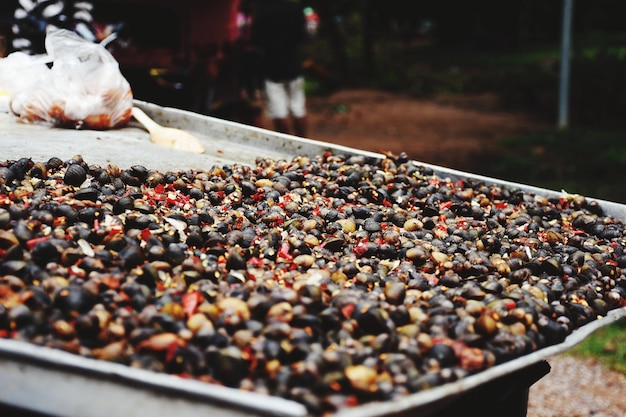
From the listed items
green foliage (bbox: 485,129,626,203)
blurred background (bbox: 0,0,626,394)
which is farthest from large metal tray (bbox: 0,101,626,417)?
green foliage (bbox: 485,129,626,203)

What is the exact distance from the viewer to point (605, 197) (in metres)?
6.06

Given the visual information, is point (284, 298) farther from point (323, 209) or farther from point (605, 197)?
point (605, 197)

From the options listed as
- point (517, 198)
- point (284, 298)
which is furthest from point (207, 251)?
point (517, 198)

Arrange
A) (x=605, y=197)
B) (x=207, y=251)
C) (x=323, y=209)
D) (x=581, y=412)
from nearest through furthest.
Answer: (x=207, y=251)
(x=323, y=209)
(x=581, y=412)
(x=605, y=197)

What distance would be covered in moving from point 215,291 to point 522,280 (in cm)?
88

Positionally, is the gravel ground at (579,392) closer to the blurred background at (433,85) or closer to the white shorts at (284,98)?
the blurred background at (433,85)

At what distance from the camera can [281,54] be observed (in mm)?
6574

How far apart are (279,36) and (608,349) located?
13.5 ft

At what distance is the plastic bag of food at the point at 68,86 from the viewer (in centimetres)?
287

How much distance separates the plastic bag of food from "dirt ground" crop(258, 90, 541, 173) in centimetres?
498

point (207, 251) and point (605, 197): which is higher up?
point (207, 251)

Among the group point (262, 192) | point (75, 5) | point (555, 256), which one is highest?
point (75, 5)

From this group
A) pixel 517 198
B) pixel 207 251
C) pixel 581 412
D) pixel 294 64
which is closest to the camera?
pixel 207 251

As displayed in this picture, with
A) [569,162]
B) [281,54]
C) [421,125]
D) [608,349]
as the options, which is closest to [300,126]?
[281,54]
